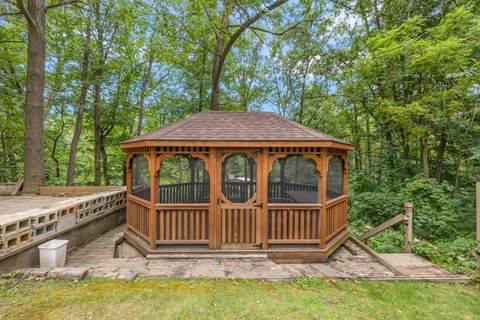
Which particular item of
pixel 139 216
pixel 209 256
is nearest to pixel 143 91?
pixel 139 216

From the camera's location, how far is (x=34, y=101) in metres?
6.89

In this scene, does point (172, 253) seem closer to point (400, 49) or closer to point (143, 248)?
point (143, 248)

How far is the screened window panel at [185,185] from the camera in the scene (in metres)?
6.51

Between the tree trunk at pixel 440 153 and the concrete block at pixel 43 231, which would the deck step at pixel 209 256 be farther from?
the tree trunk at pixel 440 153

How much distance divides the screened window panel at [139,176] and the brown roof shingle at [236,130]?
612 mm

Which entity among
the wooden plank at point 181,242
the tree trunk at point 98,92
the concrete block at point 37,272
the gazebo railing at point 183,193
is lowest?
the concrete block at point 37,272

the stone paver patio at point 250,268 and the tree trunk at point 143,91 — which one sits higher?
the tree trunk at point 143,91

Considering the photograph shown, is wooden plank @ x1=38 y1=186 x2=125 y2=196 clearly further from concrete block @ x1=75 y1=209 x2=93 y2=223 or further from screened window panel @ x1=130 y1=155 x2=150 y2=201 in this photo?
screened window panel @ x1=130 y1=155 x2=150 y2=201

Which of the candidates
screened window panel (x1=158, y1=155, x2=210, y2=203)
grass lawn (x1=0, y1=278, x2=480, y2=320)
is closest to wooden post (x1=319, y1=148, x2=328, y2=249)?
grass lawn (x1=0, y1=278, x2=480, y2=320)

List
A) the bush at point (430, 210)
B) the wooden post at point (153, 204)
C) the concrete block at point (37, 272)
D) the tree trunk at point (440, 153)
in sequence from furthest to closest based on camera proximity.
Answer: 1. the tree trunk at point (440, 153)
2. the bush at point (430, 210)
3. the wooden post at point (153, 204)
4. the concrete block at point (37, 272)

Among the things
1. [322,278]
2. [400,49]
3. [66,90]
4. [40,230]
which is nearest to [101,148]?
[66,90]

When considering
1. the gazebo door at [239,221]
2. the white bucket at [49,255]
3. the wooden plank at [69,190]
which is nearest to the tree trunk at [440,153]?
the gazebo door at [239,221]

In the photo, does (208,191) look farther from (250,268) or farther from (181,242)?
(250,268)

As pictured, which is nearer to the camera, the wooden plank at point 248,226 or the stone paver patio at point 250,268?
the stone paver patio at point 250,268
